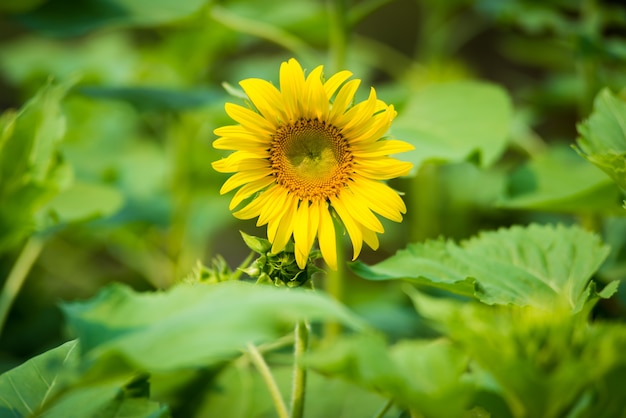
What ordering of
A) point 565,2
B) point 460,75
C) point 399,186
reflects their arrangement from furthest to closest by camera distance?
point 399,186
point 460,75
point 565,2

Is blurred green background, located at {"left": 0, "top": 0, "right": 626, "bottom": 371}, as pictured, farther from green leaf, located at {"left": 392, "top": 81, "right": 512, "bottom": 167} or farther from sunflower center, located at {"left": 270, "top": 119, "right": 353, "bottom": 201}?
sunflower center, located at {"left": 270, "top": 119, "right": 353, "bottom": 201}

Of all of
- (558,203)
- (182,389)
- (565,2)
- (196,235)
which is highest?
(565,2)

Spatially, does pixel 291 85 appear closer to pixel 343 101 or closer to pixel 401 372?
pixel 343 101

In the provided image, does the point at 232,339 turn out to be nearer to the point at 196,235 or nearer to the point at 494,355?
the point at 494,355

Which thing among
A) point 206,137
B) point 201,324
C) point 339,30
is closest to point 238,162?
point 201,324

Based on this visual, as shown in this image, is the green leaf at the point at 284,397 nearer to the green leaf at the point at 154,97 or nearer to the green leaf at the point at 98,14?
the green leaf at the point at 154,97

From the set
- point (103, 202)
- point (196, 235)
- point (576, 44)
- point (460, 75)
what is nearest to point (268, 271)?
point (103, 202)
